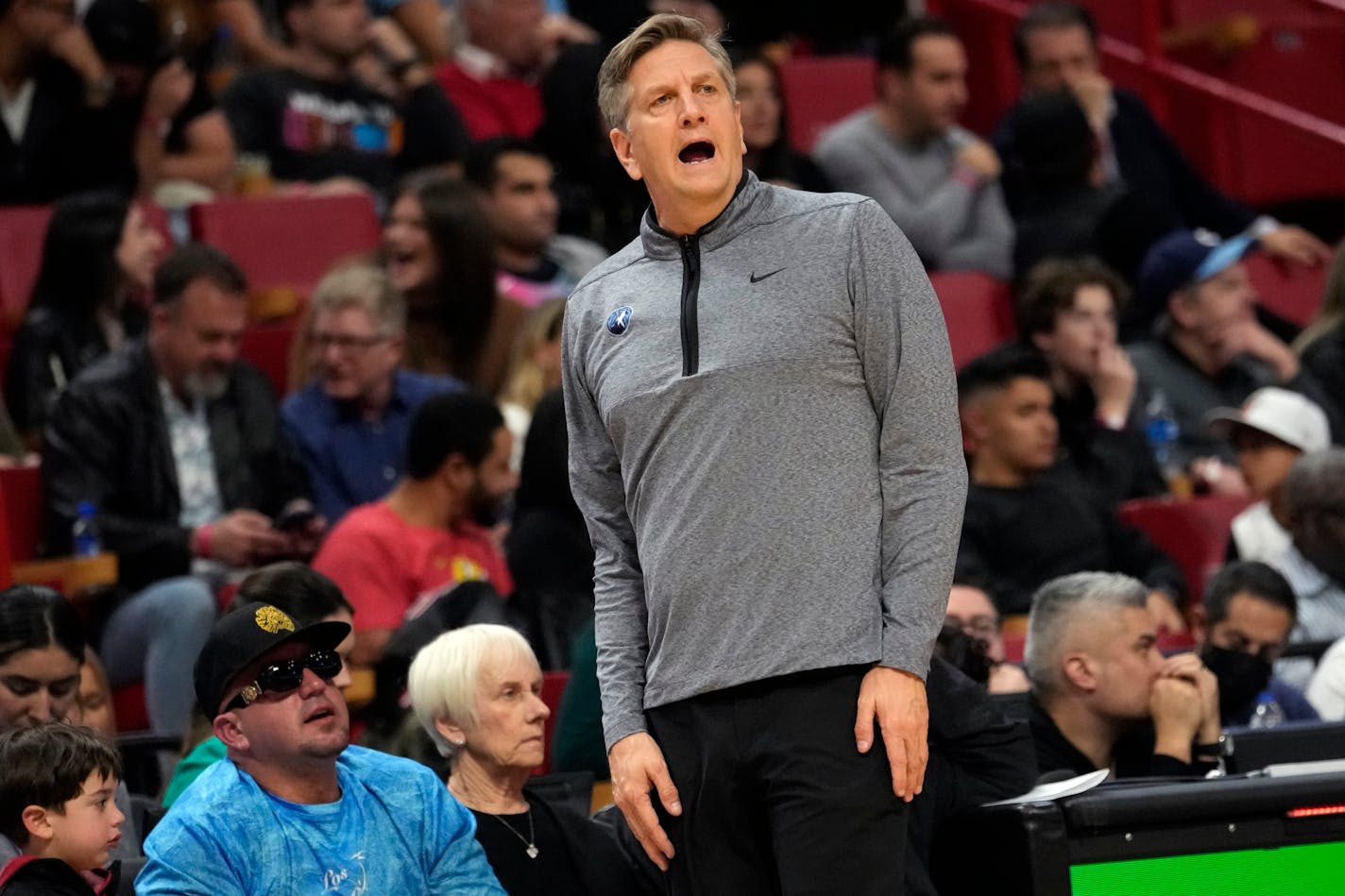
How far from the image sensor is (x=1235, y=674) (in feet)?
16.0

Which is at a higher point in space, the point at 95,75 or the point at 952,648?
the point at 95,75

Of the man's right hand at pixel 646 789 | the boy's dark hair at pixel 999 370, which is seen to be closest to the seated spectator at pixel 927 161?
the boy's dark hair at pixel 999 370

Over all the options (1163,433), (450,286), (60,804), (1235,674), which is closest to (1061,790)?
(60,804)

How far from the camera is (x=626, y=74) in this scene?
9.23 ft

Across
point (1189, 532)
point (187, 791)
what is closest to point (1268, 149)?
point (1189, 532)

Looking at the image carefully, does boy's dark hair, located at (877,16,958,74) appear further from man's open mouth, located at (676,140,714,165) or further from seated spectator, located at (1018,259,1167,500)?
man's open mouth, located at (676,140,714,165)

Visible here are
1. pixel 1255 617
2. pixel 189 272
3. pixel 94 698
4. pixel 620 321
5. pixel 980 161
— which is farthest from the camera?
pixel 980 161

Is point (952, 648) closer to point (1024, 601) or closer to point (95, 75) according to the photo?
point (1024, 601)

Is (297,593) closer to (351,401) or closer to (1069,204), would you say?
(351,401)

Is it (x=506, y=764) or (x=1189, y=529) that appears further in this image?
(x=1189, y=529)

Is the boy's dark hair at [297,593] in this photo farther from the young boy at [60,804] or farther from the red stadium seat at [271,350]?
the red stadium seat at [271,350]

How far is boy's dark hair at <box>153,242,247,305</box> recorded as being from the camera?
227 inches

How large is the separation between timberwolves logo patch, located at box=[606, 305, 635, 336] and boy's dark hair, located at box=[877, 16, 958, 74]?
5.45 meters

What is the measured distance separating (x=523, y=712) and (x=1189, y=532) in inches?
122
